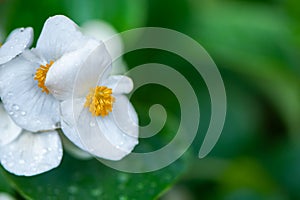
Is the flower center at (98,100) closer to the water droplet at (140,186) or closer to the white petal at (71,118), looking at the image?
the white petal at (71,118)

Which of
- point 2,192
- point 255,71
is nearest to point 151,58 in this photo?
point 255,71

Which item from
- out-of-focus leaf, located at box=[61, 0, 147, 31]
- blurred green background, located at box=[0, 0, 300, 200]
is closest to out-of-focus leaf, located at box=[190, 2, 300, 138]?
blurred green background, located at box=[0, 0, 300, 200]

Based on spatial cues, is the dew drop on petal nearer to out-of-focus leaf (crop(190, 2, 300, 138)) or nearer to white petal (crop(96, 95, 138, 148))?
white petal (crop(96, 95, 138, 148))

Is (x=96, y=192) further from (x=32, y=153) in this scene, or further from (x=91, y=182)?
(x=32, y=153)

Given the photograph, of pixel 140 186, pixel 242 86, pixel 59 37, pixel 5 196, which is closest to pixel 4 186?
pixel 5 196

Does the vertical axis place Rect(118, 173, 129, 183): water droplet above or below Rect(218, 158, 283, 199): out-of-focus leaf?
above

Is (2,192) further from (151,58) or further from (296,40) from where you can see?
(296,40)
